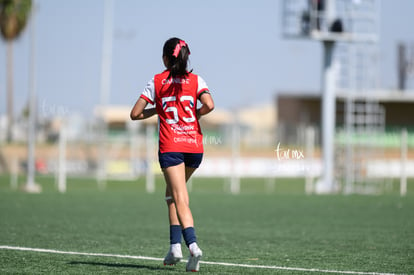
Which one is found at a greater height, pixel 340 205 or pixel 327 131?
pixel 327 131

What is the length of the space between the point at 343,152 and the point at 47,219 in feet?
59.1

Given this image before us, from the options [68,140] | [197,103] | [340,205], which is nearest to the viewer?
[197,103]

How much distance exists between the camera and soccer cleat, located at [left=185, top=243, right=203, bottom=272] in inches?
304

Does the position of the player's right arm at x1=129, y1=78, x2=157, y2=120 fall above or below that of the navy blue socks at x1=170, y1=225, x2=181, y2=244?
above

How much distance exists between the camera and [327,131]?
29.2 meters

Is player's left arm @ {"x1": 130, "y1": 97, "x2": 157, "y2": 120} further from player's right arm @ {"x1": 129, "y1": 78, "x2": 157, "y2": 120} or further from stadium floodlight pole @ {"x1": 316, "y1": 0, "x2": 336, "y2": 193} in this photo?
stadium floodlight pole @ {"x1": 316, "y1": 0, "x2": 336, "y2": 193}

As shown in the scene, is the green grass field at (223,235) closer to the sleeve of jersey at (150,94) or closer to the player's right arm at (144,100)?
the player's right arm at (144,100)

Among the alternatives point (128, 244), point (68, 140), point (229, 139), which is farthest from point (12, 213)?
point (229, 139)

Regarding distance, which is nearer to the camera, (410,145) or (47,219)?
(47,219)

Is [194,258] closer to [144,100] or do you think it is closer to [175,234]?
[175,234]

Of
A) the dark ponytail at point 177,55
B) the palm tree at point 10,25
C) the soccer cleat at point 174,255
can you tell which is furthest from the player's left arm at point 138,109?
the palm tree at point 10,25

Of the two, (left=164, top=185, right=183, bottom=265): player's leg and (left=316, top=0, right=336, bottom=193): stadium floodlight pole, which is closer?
(left=164, top=185, right=183, bottom=265): player's leg

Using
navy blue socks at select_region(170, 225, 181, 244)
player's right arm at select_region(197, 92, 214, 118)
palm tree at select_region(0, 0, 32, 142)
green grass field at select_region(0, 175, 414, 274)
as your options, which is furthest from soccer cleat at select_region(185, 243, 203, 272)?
palm tree at select_region(0, 0, 32, 142)

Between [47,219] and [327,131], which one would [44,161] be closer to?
[327,131]
